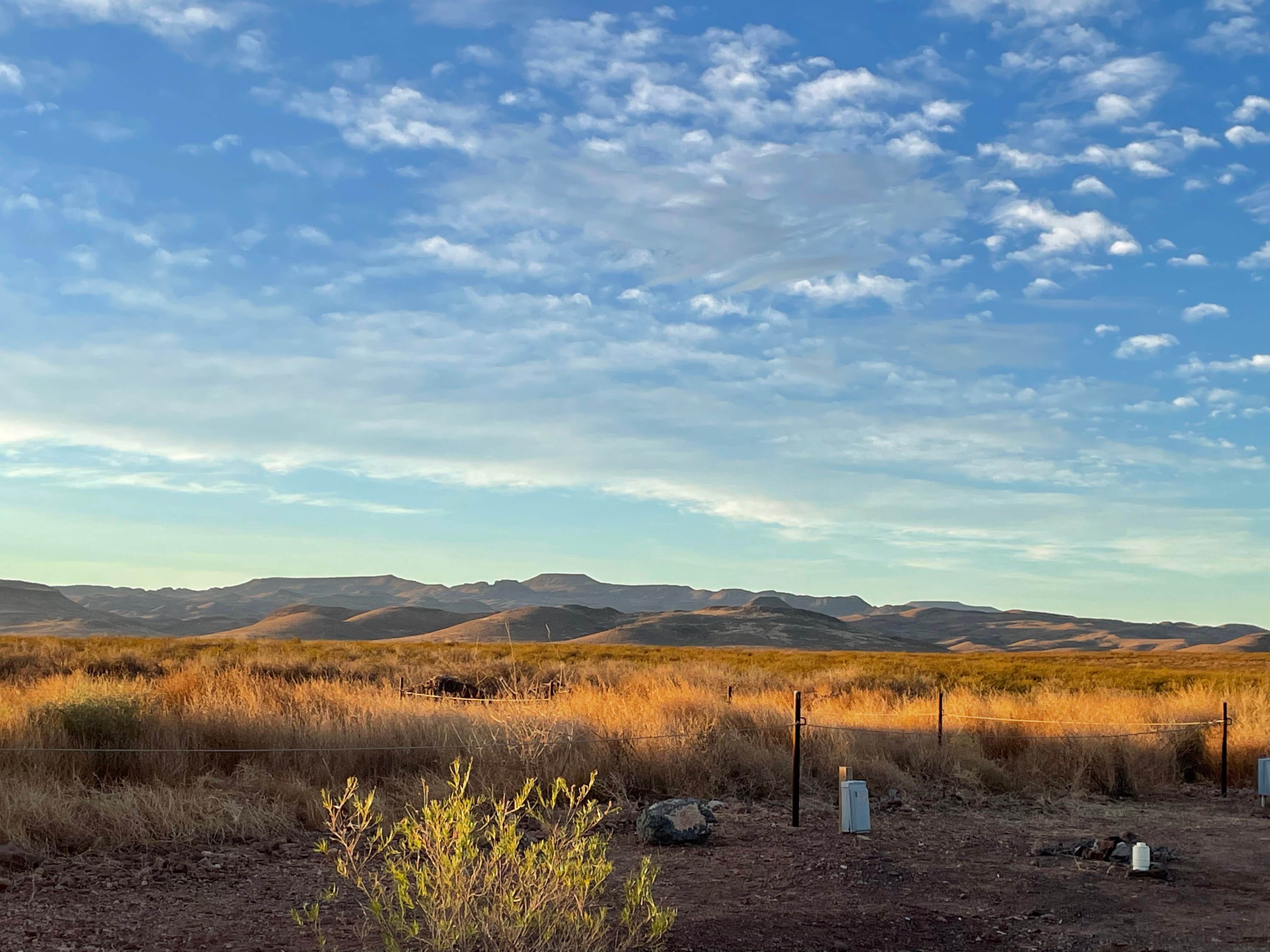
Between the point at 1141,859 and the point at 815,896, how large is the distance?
2.80 m

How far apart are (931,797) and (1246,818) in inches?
132

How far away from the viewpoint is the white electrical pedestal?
9938mm

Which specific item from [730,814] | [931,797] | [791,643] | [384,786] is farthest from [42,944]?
[791,643]

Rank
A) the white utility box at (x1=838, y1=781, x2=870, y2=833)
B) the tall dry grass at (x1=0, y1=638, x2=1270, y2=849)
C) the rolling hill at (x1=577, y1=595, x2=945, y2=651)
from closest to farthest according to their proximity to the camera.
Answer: the tall dry grass at (x1=0, y1=638, x2=1270, y2=849) → the white utility box at (x1=838, y1=781, x2=870, y2=833) → the rolling hill at (x1=577, y1=595, x2=945, y2=651)

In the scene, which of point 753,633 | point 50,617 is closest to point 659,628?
point 753,633

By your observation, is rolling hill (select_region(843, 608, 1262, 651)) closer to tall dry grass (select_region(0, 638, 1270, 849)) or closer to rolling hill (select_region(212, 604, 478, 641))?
rolling hill (select_region(212, 604, 478, 641))

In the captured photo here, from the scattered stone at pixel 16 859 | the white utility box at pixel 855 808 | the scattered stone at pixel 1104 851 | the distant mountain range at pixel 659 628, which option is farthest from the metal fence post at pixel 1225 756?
the distant mountain range at pixel 659 628

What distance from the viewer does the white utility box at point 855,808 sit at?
32.6ft

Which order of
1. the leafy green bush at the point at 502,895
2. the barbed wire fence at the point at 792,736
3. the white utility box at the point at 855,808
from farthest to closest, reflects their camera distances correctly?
the barbed wire fence at the point at 792,736 < the white utility box at the point at 855,808 < the leafy green bush at the point at 502,895

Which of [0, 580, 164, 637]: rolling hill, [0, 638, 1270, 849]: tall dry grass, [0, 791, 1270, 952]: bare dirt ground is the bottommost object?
[0, 580, 164, 637]: rolling hill

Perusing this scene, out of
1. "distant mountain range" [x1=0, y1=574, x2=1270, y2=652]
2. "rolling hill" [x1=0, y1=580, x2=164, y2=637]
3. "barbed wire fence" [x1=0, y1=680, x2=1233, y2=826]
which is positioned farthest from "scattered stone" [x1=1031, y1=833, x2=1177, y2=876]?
"rolling hill" [x1=0, y1=580, x2=164, y2=637]

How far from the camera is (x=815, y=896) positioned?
25.3 ft

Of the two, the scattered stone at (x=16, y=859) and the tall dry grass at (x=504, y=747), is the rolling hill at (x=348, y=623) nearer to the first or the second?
the tall dry grass at (x=504, y=747)

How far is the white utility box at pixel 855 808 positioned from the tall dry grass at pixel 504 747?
5.67 feet
